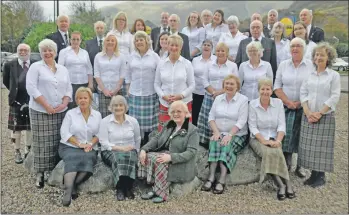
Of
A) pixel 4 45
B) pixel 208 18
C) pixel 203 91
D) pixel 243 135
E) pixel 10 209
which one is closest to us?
pixel 10 209

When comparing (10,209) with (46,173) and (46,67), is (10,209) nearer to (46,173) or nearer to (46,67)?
(46,173)

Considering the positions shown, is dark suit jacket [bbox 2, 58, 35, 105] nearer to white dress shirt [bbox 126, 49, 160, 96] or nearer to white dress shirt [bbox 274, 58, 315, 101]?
white dress shirt [bbox 126, 49, 160, 96]

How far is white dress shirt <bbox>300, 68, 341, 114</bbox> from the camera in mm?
5004

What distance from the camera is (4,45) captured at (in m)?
22.3

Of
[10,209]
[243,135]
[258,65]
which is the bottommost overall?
[10,209]

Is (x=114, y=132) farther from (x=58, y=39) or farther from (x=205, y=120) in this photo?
(x=58, y=39)

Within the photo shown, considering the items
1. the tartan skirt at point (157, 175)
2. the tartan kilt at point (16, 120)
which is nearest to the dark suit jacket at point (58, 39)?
the tartan kilt at point (16, 120)

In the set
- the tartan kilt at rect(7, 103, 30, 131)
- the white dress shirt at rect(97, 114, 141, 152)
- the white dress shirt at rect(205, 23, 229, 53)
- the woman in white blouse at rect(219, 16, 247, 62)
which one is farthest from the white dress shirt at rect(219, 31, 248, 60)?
the tartan kilt at rect(7, 103, 30, 131)

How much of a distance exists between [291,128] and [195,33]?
2.77m

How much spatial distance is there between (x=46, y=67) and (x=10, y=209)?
6.09ft

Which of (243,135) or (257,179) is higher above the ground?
(243,135)

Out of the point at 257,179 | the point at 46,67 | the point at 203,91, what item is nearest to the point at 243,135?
the point at 257,179

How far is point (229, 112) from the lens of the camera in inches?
207

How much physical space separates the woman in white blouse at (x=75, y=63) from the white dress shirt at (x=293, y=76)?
9.73 ft
